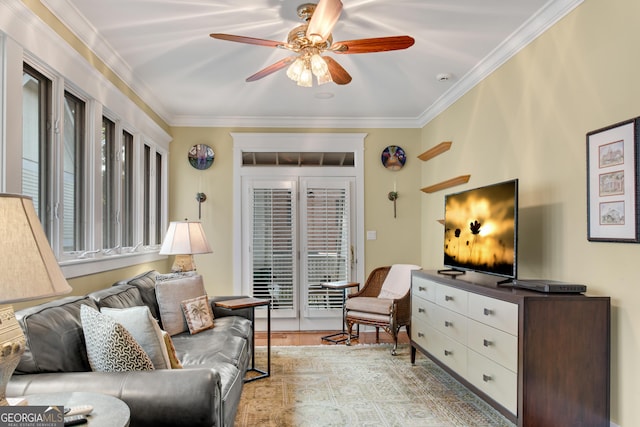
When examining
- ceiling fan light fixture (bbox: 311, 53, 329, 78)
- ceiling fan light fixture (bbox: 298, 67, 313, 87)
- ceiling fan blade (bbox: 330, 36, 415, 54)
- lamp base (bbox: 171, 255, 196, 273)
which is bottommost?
lamp base (bbox: 171, 255, 196, 273)

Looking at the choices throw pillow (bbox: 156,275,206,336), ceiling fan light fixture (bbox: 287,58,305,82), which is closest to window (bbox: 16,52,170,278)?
throw pillow (bbox: 156,275,206,336)

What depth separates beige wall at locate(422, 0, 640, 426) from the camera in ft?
7.52

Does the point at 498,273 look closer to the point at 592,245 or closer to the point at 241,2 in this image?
the point at 592,245

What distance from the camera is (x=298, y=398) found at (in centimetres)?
323

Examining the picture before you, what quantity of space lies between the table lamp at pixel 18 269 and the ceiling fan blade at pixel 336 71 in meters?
2.10

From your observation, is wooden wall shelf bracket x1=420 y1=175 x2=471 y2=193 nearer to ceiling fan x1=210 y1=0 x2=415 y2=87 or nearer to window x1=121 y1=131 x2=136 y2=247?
ceiling fan x1=210 y1=0 x2=415 y2=87

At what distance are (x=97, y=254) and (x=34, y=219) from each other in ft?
7.52

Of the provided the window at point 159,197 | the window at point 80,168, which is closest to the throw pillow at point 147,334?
the window at point 80,168

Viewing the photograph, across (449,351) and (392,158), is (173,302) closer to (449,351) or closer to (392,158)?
A: (449,351)

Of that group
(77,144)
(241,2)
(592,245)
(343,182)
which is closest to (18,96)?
(77,144)

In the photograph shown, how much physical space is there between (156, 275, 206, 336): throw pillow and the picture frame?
2.76m

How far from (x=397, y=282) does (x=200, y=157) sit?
2764mm

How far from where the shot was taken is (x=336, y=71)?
2.99 metres

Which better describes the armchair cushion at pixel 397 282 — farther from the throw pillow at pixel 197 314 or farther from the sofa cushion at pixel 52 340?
the sofa cushion at pixel 52 340
